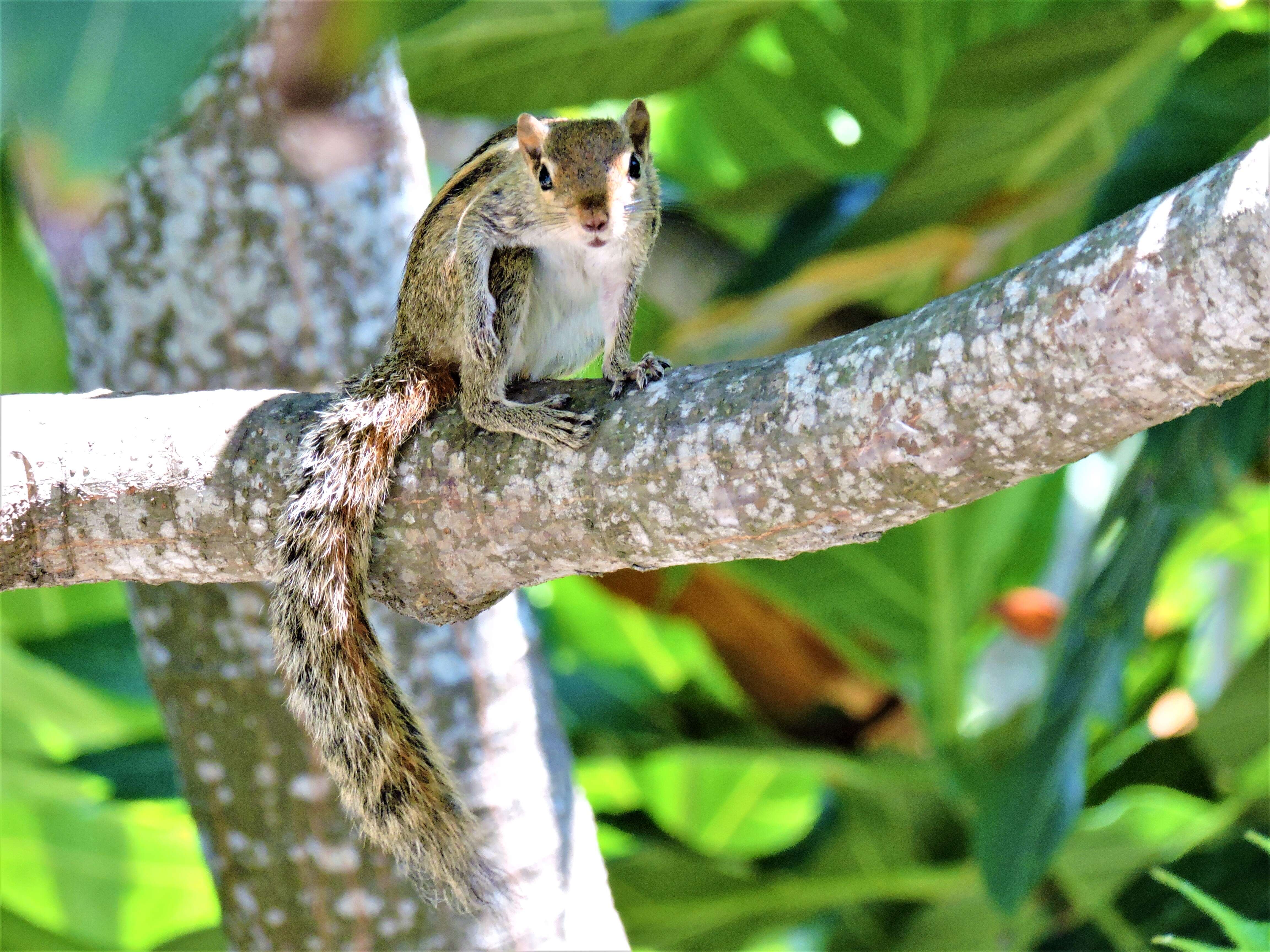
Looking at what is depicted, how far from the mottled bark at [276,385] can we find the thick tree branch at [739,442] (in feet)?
1.24

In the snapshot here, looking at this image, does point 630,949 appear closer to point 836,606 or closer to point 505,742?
point 505,742

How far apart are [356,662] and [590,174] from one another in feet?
1.90

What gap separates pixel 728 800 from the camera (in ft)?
9.39

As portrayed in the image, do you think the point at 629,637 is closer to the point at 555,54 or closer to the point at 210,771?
the point at 555,54

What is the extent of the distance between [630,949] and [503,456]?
911 millimetres

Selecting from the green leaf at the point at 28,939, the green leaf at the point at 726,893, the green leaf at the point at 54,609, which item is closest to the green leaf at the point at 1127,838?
the green leaf at the point at 726,893

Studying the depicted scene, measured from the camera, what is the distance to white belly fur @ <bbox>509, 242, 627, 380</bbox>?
4.45 feet

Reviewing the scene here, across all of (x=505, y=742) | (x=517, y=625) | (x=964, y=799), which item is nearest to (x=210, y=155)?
(x=517, y=625)

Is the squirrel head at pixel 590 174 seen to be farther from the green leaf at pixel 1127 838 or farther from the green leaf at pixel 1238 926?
the green leaf at pixel 1127 838

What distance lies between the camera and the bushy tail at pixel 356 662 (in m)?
1.07

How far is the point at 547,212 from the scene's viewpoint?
4.27 ft

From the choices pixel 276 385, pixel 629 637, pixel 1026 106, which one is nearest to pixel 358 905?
pixel 276 385

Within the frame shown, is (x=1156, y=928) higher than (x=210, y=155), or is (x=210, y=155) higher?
(x=210, y=155)

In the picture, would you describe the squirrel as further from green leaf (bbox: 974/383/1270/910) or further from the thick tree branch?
green leaf (bbox: 974/383/1270/910)
